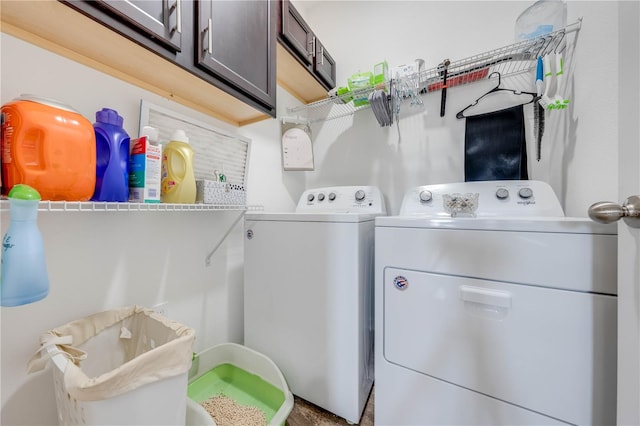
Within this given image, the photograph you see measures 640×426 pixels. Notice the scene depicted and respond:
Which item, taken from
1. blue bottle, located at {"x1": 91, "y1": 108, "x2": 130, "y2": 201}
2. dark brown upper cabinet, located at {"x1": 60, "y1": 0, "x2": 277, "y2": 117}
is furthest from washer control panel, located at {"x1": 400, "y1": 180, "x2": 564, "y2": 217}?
blue bottle, located at {"x1": 91, "y1": 108, "x2": 130, "y2": 201}

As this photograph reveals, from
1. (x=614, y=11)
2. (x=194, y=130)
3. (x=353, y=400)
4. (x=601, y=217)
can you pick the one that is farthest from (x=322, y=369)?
(x=614, y=11)

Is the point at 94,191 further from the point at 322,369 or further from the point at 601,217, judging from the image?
the point at 601,217

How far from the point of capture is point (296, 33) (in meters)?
1.45

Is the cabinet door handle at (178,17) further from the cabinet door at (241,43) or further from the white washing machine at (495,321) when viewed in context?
the white washing machine at (495,321)

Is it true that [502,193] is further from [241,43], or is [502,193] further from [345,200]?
[241,43]

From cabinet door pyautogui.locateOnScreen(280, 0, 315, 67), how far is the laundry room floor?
2046 millimetres

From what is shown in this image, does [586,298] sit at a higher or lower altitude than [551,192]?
lower

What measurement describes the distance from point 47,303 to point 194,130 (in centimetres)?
91

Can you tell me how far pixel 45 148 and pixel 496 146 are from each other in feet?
6.26

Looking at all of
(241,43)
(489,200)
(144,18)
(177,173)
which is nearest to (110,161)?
(177,173)

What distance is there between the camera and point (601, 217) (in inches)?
21.5

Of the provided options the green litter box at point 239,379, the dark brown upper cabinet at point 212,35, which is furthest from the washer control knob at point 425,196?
the green litter box at point 239,379

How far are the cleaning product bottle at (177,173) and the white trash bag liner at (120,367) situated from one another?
→ 481mm

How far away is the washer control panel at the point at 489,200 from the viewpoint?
110 centimetres
